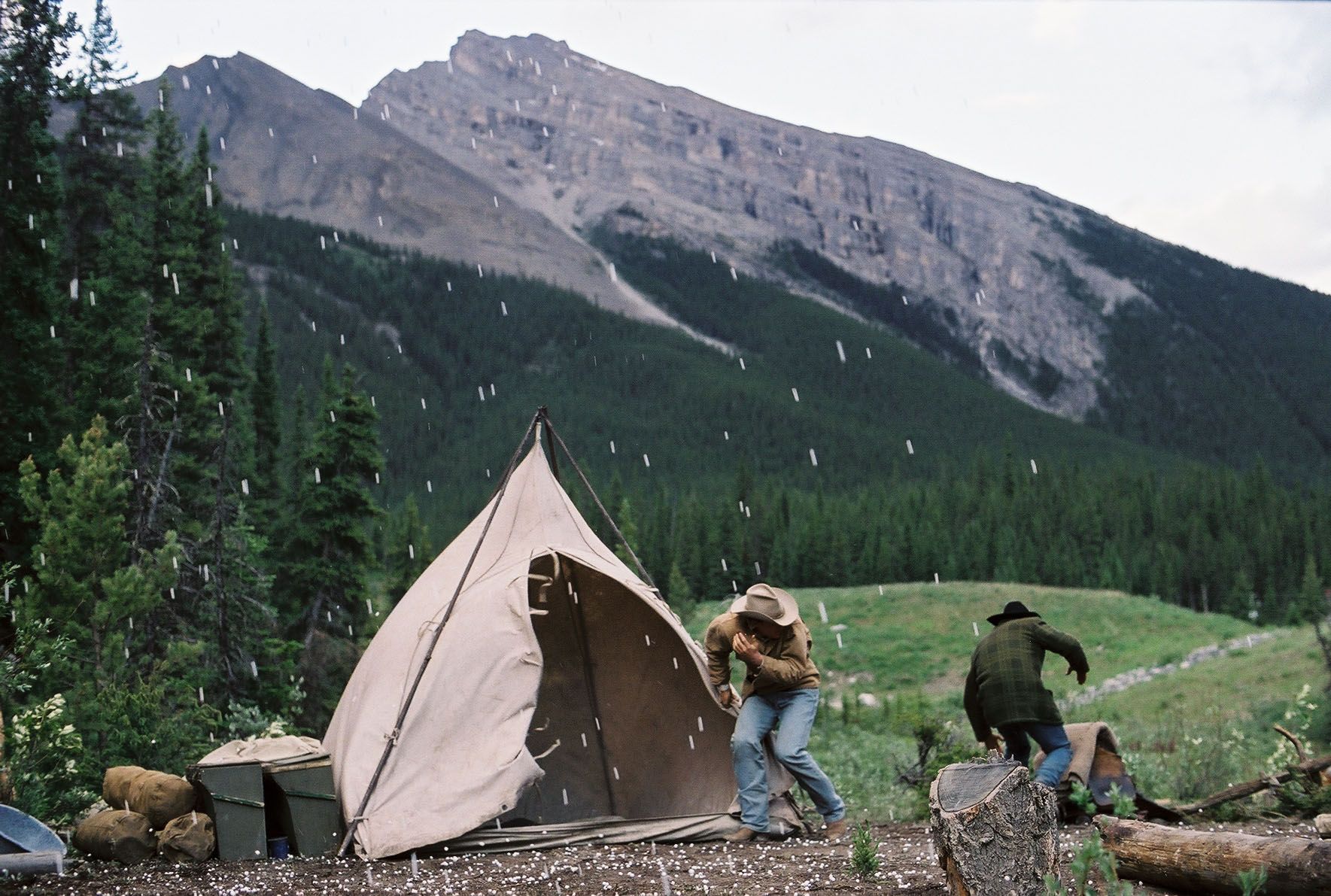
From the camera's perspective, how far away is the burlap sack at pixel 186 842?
7316 millimetres

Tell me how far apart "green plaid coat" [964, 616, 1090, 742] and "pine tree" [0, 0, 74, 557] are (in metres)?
15.0

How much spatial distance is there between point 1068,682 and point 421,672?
28.6m

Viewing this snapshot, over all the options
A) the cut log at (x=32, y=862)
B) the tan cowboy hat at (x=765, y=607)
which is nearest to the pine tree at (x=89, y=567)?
the cut log at (x=32, y=862)

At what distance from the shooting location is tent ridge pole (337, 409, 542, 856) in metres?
7.80

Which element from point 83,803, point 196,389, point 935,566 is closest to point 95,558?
Answer: point 83,803

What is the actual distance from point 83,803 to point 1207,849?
7710 mm

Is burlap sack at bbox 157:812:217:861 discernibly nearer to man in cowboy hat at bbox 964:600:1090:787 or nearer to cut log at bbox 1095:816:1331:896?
man in cowboy hat at bbox 964:600:1090:787

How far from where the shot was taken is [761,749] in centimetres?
838

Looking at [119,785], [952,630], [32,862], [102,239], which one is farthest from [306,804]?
[952,630]

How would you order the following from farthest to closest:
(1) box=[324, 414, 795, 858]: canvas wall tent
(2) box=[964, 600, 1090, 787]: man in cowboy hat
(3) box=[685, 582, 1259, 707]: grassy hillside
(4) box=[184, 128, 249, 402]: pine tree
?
(3) box=[685, 582, 1259, 707]: grassy hillside, (4) box=[184, 128, 249, 402]: pine tree, (1) box=[324, 414, 795, 858]: canvas wall tent, (2) box=[964, 600, 1090, 787]: man in cowboy hat

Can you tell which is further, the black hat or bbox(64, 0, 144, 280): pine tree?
bbox(64, 0, 144, 280): pine tree

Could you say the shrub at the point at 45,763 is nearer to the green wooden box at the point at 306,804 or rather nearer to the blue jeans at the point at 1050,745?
the green wooden box at the point at 306,804

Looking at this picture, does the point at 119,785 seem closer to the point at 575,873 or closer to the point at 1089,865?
the point at 575,873

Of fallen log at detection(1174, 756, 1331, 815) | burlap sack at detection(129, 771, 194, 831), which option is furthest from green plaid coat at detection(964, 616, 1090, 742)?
burlap sack at detection(129, 771, 194, 831)
